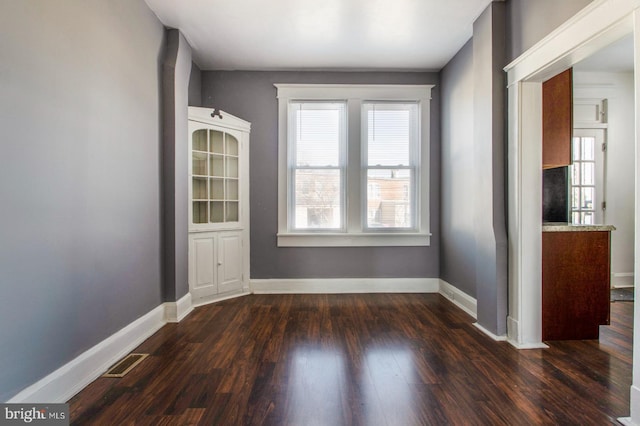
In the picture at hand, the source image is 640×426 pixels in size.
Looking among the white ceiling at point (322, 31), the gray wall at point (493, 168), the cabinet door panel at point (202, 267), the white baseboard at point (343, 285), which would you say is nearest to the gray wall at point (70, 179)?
the white ceiling at point (322, 31)

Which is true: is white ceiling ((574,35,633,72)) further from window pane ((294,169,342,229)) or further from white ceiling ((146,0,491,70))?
window pane ((294,169,342,229))

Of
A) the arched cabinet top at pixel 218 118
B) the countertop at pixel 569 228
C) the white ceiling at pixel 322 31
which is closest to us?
the countertop at pixel 569 228

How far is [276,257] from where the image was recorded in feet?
13.9

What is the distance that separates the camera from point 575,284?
271 centimetres

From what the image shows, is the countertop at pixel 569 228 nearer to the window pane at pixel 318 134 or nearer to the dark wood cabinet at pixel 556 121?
the dark wood cabinet at pixel 556 121

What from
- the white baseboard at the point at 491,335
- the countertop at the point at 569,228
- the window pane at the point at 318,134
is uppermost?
the window pane at the point at 318,134

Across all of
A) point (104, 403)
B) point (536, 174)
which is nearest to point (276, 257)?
point (104, 403)

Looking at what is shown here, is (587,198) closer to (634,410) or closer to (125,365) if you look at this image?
(634,410)

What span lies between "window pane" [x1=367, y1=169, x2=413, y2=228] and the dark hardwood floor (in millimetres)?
1481

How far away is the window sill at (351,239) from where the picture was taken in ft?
13.9

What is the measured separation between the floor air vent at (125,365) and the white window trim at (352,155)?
211 centimetres

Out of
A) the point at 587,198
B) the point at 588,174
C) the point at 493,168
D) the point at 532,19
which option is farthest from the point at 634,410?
the point at 588,174

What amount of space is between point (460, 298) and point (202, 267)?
3.04 meters

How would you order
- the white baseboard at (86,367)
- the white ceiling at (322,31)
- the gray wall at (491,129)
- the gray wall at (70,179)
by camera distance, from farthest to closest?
the white ceiling at (322,31), the gray wall at (491,129), the white baseboard at (86,367), the gray wall at (70,179)
